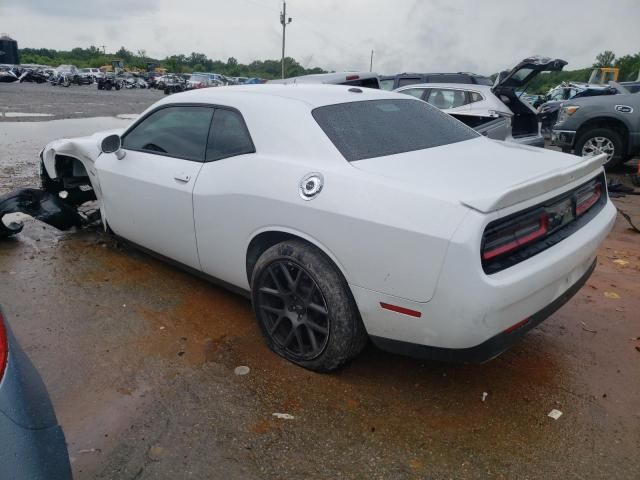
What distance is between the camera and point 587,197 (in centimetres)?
300

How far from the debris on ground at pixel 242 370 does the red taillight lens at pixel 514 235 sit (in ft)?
5.03

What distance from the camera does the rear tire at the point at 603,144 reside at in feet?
28.1

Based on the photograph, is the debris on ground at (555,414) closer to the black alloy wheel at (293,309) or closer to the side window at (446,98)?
the black alloy wheel at (293,309)

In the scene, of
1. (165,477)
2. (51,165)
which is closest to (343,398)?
(165,477)

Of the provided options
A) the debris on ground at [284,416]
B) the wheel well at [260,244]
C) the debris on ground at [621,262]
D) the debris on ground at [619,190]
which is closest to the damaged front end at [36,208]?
the wheel well at [260,244]

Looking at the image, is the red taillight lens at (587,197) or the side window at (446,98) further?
the side window at (446,98)

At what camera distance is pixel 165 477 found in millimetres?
2186

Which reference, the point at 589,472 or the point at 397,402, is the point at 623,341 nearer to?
the point at 589,472

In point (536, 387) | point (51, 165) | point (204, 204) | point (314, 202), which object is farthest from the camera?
point (51, 165)

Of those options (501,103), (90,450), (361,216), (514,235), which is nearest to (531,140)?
(501,103)

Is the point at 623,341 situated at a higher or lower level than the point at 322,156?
lower

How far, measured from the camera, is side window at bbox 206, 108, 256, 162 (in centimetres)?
315

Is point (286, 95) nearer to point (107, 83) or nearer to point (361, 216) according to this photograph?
point (361, 216)

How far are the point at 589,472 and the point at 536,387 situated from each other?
2.10 feet
